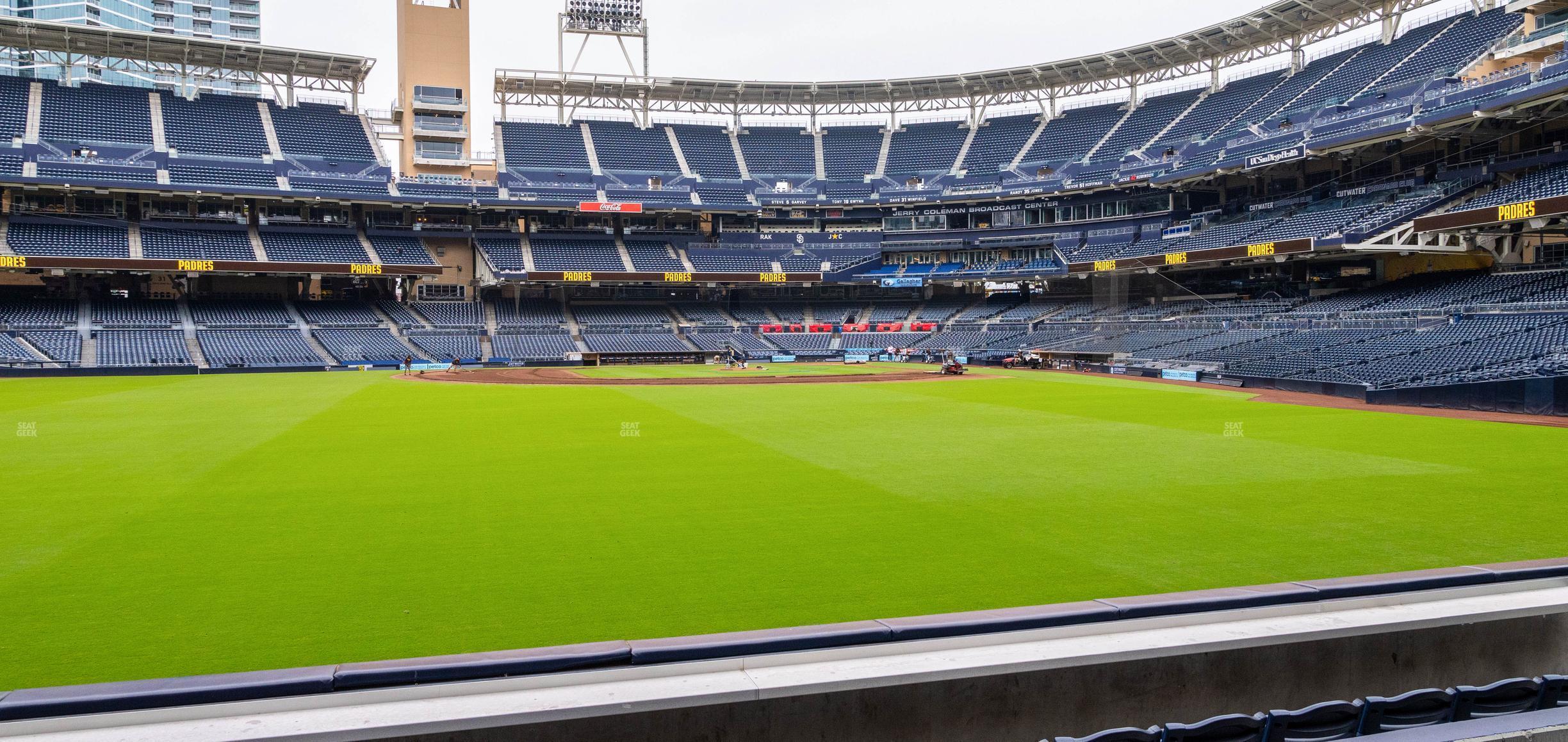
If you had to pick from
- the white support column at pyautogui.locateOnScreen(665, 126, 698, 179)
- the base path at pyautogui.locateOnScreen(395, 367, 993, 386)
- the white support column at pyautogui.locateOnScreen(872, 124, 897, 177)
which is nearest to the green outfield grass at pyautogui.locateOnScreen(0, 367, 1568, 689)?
the base path at pyautogui.locateOnScreen(395, 367, 993, 386)

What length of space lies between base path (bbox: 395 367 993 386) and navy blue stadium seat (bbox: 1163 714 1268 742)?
3788 cm

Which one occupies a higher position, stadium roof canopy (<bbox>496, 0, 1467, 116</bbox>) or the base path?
stadium roof canopy (<bbox>496, 0, 1467, 116</bbox>)

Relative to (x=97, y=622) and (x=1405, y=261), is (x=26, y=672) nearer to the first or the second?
(x=97, y=622)

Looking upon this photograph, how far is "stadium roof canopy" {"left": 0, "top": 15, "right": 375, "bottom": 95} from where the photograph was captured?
62.0m

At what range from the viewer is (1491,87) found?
4162 centimetres

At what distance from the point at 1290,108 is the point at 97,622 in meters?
65.7

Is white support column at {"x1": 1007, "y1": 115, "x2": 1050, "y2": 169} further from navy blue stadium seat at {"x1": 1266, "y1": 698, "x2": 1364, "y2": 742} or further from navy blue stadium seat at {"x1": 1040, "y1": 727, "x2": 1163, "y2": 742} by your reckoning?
navy blue stadium seat at {"x1": 1040, "y1": 727, "x2": 1163, "y2": 742}

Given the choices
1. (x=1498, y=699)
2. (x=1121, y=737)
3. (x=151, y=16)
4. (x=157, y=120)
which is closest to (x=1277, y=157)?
(x=1498, y=699)

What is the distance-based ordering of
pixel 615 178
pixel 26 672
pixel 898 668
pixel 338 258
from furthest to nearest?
pixel 615 178
pixel 338 258
pixel 26 672
pixel 898 668

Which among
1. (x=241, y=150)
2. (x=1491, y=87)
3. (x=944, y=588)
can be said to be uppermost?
(x=241, y=150)

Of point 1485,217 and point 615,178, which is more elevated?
point 615,178

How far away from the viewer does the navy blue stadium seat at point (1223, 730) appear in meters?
5.11

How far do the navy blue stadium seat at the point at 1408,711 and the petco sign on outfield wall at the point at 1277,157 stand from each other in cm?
5412

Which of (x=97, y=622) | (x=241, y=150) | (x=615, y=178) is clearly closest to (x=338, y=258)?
(x=241, y=150)
